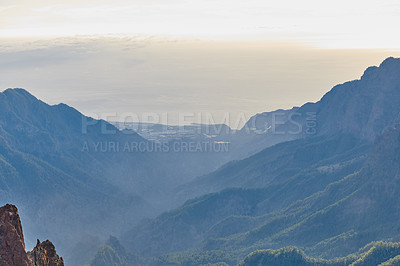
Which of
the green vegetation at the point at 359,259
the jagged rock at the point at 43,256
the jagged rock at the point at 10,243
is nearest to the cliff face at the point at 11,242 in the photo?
the jagged rock at the point at 10,243

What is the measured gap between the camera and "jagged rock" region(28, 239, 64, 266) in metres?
80.4

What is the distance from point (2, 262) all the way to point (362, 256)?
430 ft

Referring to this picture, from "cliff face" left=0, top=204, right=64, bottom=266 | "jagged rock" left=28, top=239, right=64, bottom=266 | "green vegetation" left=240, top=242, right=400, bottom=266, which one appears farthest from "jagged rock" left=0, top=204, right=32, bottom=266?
"green vegetation" left=240, top=242, right=400, bottom=266

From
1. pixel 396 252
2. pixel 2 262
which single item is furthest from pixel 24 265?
pixel 396 252

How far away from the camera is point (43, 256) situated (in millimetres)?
81688

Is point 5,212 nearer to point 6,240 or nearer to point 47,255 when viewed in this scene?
point 6,240

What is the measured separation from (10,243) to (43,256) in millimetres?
7348

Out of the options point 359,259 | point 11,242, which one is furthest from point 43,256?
point 359,259

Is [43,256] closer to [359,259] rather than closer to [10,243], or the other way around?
[10,243]

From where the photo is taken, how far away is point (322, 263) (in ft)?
635

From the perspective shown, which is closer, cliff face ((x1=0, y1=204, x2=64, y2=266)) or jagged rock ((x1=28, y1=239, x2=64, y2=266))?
cliff face ((x1=0, y1=204, x2=64, y2=266))

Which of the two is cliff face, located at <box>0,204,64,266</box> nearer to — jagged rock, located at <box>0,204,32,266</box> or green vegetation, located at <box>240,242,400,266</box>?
jagged rock, located at <box>0,204,32,266</box>

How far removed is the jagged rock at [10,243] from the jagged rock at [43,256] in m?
3.88

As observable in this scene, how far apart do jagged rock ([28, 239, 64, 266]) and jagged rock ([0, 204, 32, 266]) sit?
12.7ft
